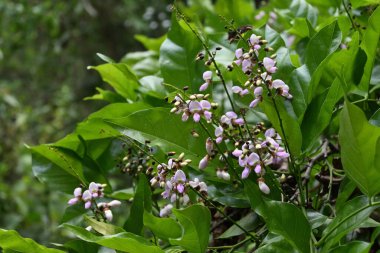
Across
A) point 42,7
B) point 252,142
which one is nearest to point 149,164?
point 252,142

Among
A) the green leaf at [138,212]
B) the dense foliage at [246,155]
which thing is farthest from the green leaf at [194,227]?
the green leaf at [138,212]

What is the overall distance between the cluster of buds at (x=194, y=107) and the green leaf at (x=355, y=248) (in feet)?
0.65

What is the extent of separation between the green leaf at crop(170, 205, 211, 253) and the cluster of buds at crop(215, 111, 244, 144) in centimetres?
10

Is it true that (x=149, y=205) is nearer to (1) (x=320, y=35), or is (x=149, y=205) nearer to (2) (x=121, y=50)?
(1) (x=320, y=35)

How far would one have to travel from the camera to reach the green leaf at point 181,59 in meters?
0.77

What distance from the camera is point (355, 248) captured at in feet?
1.73

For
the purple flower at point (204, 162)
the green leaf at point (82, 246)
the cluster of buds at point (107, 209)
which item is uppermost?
the purple flower at point (204, 162)

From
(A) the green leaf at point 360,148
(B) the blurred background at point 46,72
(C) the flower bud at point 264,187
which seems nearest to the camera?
(A) the green leaf at point 360,148

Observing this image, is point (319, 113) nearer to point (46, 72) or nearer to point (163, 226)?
point (163, 226)

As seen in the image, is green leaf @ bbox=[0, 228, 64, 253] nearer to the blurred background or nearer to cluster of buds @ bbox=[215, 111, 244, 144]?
cluster of buds @ bbox=[215, 111, 244, 144]

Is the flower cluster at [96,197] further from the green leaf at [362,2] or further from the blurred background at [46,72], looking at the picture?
the blurred background at [46,72]

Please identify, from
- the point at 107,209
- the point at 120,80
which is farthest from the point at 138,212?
the point at 120,80

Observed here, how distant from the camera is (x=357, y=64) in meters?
0.70

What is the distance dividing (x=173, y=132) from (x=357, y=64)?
25 cm
